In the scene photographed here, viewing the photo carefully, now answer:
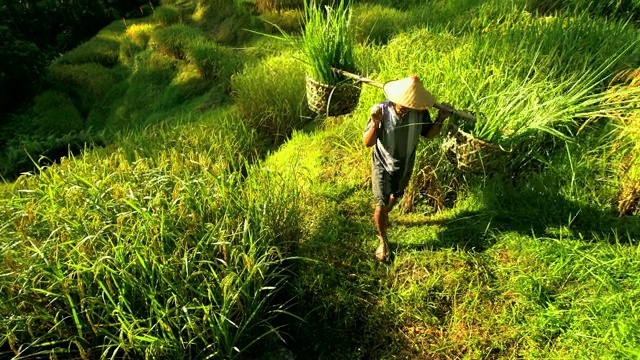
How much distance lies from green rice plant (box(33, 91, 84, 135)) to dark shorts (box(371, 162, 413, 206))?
7.59m

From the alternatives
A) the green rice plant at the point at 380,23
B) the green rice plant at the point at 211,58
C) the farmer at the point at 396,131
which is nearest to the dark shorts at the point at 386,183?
the farmer at the point at 396,131

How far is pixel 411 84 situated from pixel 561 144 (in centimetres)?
162

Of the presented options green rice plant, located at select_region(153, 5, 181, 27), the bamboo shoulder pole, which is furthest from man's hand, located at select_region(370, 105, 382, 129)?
green rice plant, located at select_region(153, 5, 181, 27)

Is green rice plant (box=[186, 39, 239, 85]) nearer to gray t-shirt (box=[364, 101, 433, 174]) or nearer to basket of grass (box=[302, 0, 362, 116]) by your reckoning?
basket of grass (box=[302, 0, 362, 116])

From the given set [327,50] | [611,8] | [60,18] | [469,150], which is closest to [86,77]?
[60,18]

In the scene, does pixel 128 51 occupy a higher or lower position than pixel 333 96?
lower

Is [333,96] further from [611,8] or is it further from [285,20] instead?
[285,20]

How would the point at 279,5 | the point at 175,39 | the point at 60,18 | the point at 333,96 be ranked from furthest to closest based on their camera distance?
the point at 60,18
the point at 175,39
the point at 279,5
the point at 333,96

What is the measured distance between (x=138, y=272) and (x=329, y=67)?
1.80 m

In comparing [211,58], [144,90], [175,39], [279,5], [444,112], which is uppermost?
[279,5]

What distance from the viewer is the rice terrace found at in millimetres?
1928

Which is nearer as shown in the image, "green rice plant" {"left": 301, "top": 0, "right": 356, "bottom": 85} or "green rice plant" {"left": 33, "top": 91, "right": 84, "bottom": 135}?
"green rice plant" {"left": 301, "top": 0, "right": 356, "bottom": 85}

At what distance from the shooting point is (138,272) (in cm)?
198

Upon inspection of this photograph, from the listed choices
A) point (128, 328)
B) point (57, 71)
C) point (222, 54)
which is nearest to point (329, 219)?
point (128, 328)
